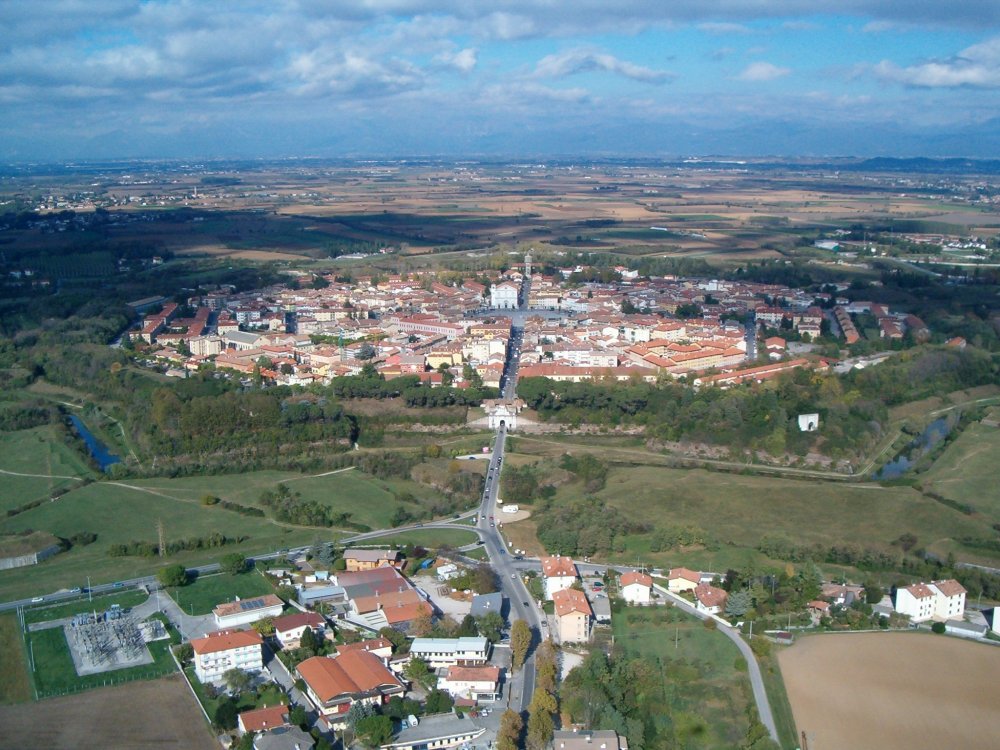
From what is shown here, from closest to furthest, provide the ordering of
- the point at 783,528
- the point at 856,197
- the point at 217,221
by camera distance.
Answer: the point at 783,528 < the point at 217,221 < the point at 856,197

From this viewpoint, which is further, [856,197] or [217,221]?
[856,197]

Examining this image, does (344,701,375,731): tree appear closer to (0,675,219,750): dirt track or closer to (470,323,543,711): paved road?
(0,675,219,750): dirt track

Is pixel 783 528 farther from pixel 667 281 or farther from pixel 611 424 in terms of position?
pixel 667 281

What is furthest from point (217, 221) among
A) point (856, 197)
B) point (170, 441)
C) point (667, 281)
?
point (856, 197)

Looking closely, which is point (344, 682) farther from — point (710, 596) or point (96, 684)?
point (710, 596)

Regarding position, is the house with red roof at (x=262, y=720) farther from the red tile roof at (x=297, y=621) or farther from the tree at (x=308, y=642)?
the red tile roof at (x=297, y=621)

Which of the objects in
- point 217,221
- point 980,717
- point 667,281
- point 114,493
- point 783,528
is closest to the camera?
point 980,717

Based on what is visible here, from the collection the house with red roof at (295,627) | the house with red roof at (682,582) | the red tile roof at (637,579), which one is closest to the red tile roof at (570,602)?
the red tile roof at (637,579)

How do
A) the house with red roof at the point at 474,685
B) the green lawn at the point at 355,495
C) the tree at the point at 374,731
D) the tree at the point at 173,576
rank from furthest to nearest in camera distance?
the green lawn at the point at 355,495 < the tree at the point at 173,576 < the house with red roof at the point at 474,685 < the tree at the point at 374,731
